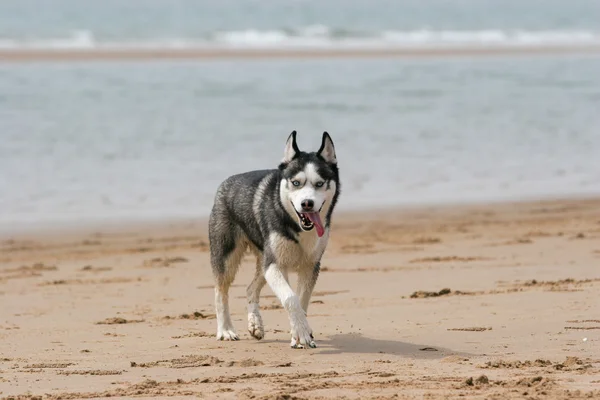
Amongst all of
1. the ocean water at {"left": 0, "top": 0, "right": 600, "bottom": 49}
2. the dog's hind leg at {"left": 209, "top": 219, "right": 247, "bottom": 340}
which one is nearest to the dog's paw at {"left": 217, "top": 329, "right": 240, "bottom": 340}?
the dog's hind leg at {"left": 209, "top": 219, "right": 247, "bottom": 340}

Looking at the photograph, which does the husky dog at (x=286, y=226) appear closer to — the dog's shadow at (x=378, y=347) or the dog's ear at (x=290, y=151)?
the dog's ear at (x=290, y=151)

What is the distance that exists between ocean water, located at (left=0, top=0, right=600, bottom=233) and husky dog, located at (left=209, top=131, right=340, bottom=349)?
18.8 feet

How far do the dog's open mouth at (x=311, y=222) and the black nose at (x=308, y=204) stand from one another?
69mm

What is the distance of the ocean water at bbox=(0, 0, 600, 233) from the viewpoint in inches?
619

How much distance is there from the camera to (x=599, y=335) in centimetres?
762

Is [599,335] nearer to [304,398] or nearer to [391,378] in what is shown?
[391,378]

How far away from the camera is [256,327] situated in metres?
8.08

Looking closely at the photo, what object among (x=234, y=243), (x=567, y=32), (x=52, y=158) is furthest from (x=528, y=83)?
(x=567, y=32)

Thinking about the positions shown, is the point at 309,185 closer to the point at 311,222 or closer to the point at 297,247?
the point at 311,222

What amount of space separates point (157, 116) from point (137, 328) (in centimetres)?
1547

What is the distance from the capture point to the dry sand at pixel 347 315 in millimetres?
6461

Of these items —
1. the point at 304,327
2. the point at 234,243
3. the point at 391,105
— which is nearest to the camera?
the point at 304,327

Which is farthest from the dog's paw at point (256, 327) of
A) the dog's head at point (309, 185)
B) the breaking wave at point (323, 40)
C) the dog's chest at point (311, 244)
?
the breaking wave at point (323, 40)

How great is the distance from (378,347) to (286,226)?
1.01m
